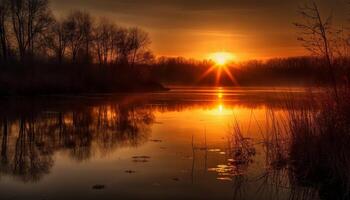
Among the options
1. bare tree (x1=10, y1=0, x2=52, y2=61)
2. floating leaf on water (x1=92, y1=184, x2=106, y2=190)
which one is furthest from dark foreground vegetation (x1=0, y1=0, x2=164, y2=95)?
floating leaf on water (x1=92, y1=184, x2=106, y2=190)

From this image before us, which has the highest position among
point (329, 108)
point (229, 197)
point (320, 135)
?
point (329, 108)

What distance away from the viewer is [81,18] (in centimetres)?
6206

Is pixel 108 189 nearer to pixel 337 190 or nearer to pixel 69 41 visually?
pixel 337 190

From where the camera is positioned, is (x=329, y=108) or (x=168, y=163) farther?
(x=168, y=163)

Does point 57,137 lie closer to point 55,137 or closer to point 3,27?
point 55,137

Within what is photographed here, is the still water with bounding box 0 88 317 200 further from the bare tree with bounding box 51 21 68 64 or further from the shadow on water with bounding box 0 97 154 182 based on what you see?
the bare tree with bounding box 51 21 68 64

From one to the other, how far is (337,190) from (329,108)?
1727 mm

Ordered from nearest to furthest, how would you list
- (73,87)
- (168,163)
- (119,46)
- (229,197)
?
(229,197), (168,163), (73,87), (119,46)

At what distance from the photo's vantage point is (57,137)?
40.6 feet

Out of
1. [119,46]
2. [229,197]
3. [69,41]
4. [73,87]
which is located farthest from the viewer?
[119,46]

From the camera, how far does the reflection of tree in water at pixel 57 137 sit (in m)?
8.62

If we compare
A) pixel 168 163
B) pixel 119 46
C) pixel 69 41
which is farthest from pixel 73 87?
pixel 168 163

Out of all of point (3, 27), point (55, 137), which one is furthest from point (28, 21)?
point (55, 137)

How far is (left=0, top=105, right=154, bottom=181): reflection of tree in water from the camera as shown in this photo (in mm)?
8617
